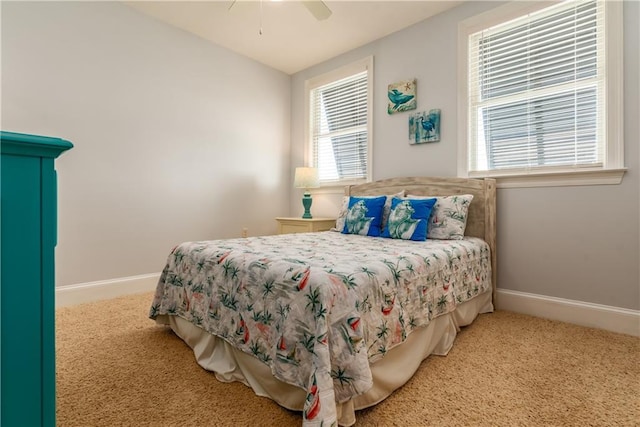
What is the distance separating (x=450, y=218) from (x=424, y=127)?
1.05 metres

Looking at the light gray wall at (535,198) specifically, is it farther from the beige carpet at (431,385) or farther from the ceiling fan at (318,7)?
the ceiling fan at (318,7)

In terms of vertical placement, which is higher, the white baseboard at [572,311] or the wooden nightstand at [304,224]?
the wooden nightstand at [304,224]

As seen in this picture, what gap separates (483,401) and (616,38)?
8.36 feet

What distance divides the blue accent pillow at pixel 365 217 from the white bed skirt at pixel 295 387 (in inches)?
37.0

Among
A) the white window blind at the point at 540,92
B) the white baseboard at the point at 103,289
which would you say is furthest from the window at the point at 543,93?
the white baseboard at the point at 103,289

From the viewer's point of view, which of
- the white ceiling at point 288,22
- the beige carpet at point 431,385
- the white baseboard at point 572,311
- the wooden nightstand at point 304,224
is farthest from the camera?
the wooden nightstand at point 304,224

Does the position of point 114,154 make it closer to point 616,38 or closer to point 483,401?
point 483,401

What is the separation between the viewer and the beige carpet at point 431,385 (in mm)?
1298

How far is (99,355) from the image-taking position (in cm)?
182

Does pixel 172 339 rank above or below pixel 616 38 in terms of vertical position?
below

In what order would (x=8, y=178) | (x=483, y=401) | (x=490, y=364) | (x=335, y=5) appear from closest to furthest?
(x=8, y=178), (x=483, y=401), (x=490, y=364), (x=335, y=5)

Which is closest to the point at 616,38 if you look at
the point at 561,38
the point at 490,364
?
the point at 561,38

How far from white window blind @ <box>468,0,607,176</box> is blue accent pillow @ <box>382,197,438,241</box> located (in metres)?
0.69

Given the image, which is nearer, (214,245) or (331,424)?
(331,424)
